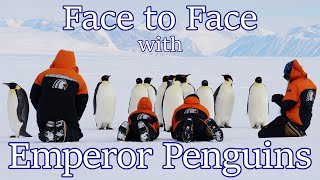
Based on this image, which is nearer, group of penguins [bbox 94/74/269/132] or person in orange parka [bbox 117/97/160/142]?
person in orange parka [bbox 117/97/160/142]

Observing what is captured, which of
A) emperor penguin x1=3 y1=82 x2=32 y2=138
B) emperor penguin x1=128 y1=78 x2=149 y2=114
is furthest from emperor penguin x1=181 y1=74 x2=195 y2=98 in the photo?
emperor penguin x1=3 y1=82 x2=32 y2=138

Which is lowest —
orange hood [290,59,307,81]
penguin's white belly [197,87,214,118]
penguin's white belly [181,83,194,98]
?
penguin's white belly [197,87,214,118]

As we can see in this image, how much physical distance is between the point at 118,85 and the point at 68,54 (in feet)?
47.7

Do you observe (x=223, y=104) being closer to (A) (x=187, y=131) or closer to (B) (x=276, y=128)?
(B) (x=276, y=128)

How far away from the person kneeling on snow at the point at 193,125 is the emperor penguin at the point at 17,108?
239 centimetres

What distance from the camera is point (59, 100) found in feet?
25.0

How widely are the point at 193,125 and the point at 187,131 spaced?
0.26m

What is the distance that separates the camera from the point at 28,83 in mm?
22609

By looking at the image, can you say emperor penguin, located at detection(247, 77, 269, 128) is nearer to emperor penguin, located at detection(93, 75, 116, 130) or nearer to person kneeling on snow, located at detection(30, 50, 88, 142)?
emperor penguin, located at detection(93, 75, 116, 130)

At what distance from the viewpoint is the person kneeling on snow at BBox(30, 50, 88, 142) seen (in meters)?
7.61

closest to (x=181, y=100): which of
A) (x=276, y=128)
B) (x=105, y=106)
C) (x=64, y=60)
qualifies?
(x=105, y=106)

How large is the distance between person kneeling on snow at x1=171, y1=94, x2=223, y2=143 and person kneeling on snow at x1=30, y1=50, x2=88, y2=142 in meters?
1.26

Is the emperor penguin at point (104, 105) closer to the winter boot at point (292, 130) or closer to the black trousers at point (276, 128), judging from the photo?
the black trousers at point (276, 128)

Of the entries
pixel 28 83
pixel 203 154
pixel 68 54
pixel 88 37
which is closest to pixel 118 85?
pixel 28 83
